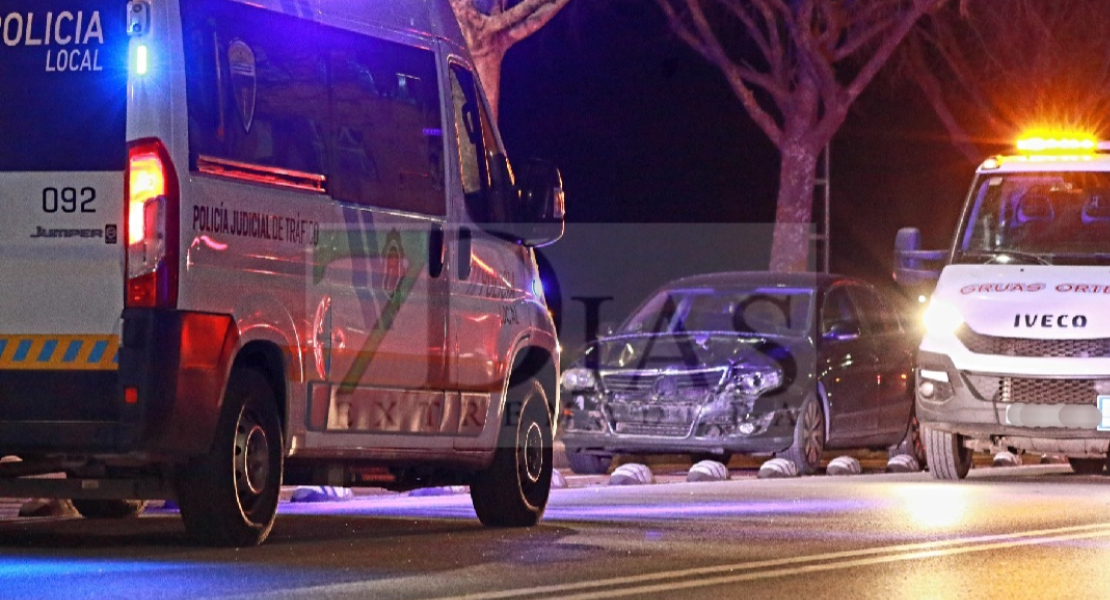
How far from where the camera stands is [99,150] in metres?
9.80

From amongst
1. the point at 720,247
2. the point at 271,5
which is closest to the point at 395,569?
the point at 271,5

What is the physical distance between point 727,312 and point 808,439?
1.50 meters

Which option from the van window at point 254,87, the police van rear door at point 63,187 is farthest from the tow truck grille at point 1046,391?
the police van rear door at point 63,187

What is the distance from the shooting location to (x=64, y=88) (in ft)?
32.4

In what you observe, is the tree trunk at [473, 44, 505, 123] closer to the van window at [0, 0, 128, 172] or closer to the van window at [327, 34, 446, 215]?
the van window at [327, 34, 446, 215]

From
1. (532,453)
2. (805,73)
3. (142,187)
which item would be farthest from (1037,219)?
(805,73)

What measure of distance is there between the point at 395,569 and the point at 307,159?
2025mm

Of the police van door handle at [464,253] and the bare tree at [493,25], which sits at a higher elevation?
the bare tree at [493,25]

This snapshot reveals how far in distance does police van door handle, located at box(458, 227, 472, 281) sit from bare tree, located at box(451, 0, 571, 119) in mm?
10233

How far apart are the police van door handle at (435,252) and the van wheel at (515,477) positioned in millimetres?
1214

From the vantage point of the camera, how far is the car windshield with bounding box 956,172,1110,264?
681 inches

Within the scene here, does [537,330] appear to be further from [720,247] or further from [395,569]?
[720,247]

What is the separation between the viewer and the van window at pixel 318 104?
32.9 ft

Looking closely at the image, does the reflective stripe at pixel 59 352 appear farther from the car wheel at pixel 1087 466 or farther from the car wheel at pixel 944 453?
the car wheel at pixel 1087 466
